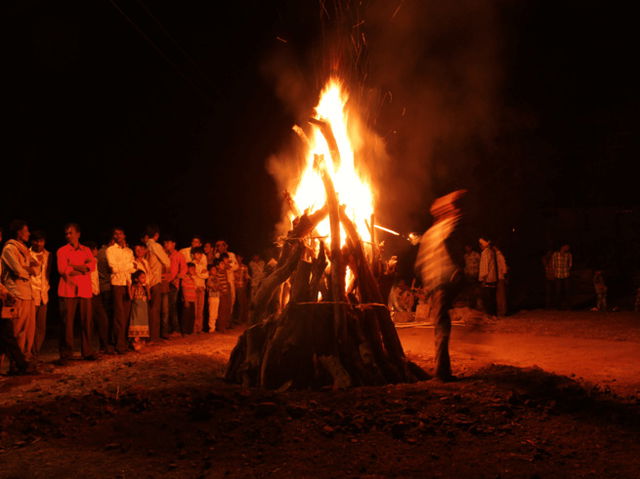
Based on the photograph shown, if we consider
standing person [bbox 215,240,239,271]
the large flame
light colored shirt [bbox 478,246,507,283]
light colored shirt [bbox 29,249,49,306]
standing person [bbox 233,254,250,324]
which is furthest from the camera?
light colored shirt [bbox 478,246,507,283]

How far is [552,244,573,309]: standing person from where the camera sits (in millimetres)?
17219

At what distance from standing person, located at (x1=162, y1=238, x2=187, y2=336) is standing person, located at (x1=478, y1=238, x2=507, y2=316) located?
8.34 m

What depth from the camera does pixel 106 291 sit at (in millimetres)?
10695

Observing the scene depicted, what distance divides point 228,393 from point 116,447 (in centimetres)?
179

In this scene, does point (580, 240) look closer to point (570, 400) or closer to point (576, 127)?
point (576, 127)

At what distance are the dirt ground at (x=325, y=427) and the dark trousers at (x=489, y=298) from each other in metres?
8.23

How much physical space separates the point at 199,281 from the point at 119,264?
2.98 meters

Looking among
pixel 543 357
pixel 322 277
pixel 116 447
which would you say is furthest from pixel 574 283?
pixel 116 447

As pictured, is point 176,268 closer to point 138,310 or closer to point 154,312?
point 154,312

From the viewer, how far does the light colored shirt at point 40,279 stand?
8.91 meters

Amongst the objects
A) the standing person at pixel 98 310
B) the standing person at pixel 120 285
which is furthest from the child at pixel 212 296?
the standing person at pixel 98 310

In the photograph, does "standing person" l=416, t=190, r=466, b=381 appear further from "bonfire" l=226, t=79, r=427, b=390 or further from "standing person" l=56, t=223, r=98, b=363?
"standing person" l=56, t=223, r=98, b=363

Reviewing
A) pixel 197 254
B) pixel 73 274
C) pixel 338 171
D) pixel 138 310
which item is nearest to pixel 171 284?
pixel 197 254

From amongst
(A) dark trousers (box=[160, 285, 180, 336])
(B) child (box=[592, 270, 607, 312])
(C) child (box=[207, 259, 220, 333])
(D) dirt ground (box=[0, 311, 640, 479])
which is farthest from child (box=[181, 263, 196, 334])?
(B) child (box=[592, 270, 607, 312])
